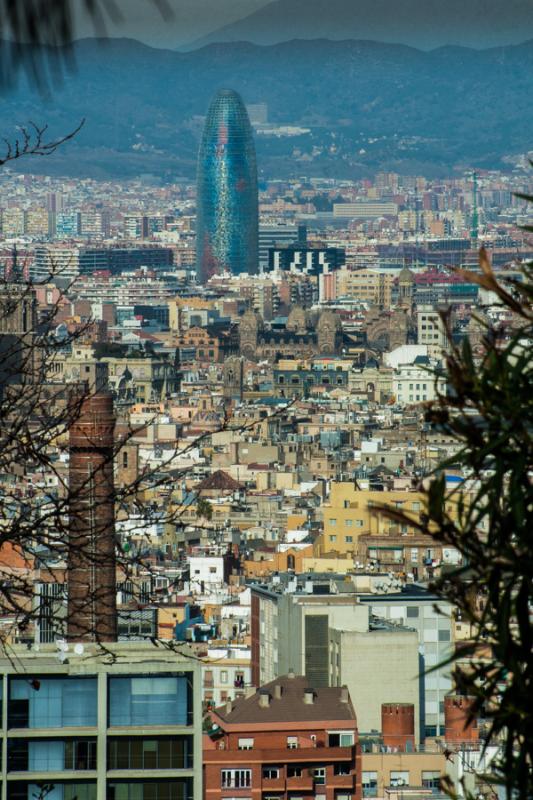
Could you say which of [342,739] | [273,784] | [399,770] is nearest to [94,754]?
[273,784]

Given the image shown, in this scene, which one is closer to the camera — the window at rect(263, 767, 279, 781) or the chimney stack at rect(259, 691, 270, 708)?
the window at rect(263, 767, 279, 781)

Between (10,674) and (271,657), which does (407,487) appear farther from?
(10,674)

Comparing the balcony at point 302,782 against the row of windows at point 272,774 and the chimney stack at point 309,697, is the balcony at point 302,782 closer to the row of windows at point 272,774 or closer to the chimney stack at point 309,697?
the row of windows at point 272,774

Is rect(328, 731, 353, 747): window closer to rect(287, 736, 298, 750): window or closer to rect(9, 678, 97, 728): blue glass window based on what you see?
rect(287, 736, 298, 750): window

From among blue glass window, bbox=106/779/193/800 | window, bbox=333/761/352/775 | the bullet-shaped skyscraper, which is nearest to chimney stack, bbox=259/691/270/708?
window, bbox=333/761/352/775

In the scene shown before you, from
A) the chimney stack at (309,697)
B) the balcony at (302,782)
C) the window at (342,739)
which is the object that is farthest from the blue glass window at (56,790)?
the chimney stack at (309,697)

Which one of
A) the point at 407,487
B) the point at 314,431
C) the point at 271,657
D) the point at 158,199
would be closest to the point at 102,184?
the point at 158,199
